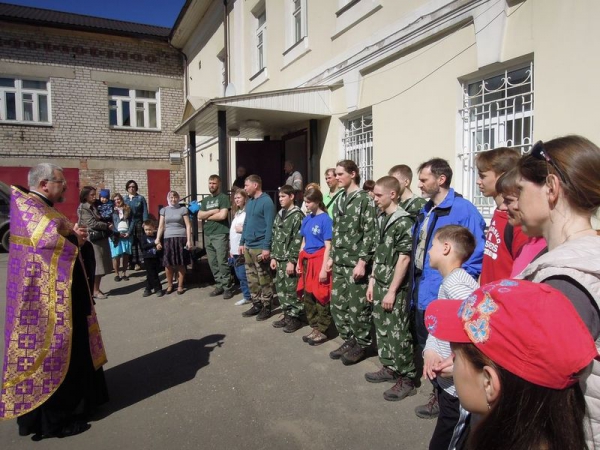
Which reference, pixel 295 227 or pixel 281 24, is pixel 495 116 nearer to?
pixel 295 227

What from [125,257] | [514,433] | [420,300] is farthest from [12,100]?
[514,433]

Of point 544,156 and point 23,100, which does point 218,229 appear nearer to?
point 544,156

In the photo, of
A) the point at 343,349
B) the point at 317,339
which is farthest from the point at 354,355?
the point at 317,339

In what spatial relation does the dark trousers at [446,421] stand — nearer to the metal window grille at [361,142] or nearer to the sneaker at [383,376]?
the sneaker at [383,376]

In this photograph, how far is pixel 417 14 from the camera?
544 centimetres

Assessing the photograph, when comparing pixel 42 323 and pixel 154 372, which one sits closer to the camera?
pixel 42 323

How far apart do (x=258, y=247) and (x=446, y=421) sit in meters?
3.93

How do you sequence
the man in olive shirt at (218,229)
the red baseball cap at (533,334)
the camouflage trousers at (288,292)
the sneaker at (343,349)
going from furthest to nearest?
the man in olive shirt at (218,229) < the camouflage trousers at (288,292) < the sneaker at (343,349) < the red baseball cap at (533,334)

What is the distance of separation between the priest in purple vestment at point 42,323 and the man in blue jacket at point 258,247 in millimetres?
2732

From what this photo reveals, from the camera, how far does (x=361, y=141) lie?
7.11 m

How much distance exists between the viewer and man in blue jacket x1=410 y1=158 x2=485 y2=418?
9.55 ft

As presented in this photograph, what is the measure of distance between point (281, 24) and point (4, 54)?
1298cm

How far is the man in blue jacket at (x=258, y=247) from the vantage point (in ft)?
18.3

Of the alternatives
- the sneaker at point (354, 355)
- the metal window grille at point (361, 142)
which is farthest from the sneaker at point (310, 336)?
the metal window grille at point (361, 142)
